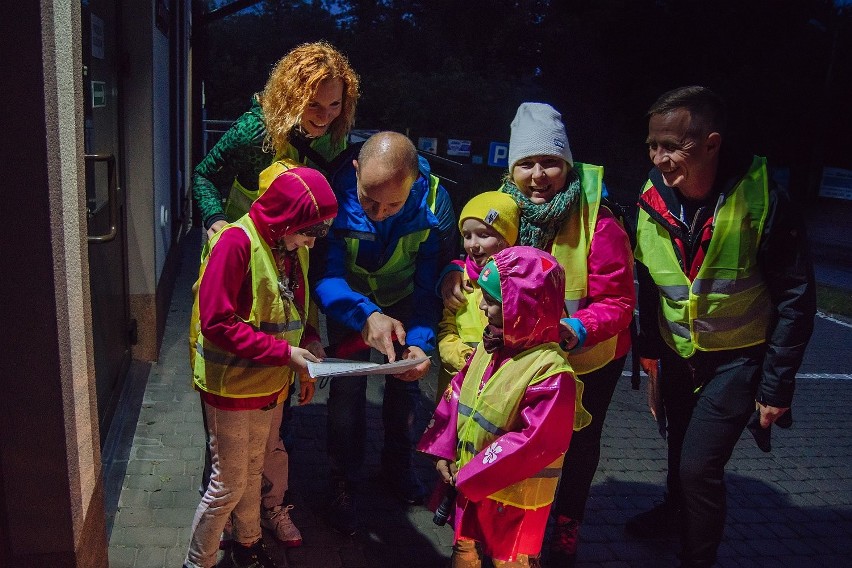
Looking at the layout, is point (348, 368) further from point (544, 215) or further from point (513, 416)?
point (544, 215)

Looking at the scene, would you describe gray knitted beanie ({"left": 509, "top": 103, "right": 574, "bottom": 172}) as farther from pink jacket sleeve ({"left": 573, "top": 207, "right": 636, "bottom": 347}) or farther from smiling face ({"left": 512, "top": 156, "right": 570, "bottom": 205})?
pink jacket sleeve ({"left": 573, "top": 207, "right": 636, "bottom": 347})

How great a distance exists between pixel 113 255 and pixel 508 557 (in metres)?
3.20

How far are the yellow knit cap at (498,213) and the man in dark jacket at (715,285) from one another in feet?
2.08

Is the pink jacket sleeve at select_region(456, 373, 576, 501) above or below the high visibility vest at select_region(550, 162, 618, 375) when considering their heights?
below

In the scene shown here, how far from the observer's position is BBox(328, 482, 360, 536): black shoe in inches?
135

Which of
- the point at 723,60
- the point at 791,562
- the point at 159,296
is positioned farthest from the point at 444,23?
the point at 791,562

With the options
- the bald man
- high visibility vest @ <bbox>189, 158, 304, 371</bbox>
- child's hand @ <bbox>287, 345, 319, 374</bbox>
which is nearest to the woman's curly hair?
high visibility vest @ <bbox>189, 158, 304, 371</bbox>

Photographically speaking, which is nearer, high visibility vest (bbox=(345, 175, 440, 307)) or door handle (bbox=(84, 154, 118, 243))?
high visibility vest (bbox=(345, 175, 440, 307))

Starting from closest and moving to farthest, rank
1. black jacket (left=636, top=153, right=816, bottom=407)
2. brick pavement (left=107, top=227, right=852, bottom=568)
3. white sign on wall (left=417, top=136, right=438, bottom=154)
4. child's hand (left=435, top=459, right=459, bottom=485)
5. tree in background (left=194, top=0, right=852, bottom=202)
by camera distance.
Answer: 1. child's hand (left=435, top=459, right=459, bottom=485)
2. black jacket (left=636, top=153, right=816, bottom=407)
3. brick pavement (left=107, top=227, right=852, bottom=568)
4. white sign on wall (left=417, top=136, right=438, bottom=154)
5. tree in background (left=194, top=0, right=852, bottom=202)

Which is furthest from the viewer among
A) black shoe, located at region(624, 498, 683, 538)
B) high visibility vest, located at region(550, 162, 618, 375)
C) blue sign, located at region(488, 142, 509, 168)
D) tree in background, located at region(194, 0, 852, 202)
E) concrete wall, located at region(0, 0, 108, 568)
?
tree in background, located at region(194, 0, 852, 202)

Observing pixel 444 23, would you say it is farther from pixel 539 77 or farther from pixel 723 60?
pixel 723 60

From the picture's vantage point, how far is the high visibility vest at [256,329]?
103 inches

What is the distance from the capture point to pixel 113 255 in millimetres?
4617

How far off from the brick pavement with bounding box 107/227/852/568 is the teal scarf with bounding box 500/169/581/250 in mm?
1537
